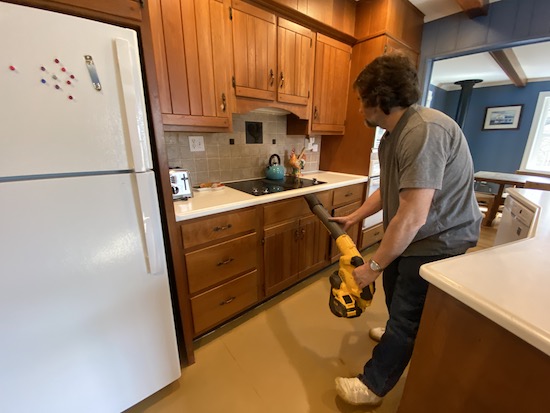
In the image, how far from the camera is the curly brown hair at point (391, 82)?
2.98 ft

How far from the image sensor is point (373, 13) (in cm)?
202

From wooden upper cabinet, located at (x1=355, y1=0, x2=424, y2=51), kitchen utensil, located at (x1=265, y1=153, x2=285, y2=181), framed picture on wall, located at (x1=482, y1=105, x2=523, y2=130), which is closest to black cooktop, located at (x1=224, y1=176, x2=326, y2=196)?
kitchen utensil, located at (x1=265, y1=153, x2=285, y2=181)

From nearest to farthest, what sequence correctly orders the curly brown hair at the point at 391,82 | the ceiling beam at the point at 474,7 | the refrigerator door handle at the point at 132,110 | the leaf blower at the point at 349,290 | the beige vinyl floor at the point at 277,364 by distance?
the refrigerator door handle at the point at 132,110 < the curly brown hair at the point at 391,82 < the leaf blower at the point at 349,290 < the beige vinyl floor at the point at 277,364 < the ceiling beam at the point at 474,7

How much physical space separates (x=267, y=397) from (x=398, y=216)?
113 centimetres

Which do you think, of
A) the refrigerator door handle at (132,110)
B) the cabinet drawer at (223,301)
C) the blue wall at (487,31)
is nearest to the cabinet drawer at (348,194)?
the cabinet drawer at (223,301)

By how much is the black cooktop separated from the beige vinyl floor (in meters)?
0.91

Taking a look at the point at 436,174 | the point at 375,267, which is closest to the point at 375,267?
the point at 375,267

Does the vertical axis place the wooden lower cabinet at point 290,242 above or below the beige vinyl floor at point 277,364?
above

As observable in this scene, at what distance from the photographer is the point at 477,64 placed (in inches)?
145

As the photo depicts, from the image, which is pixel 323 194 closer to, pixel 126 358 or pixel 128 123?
pixel 128 123

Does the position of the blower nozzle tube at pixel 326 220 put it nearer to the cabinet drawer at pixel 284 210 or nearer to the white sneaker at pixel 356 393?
the cabinet drawer at pixel 284 210

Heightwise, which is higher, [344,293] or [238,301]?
[344,293]

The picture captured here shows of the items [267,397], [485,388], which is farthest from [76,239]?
[485,388]

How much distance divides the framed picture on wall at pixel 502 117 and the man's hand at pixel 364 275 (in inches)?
247
